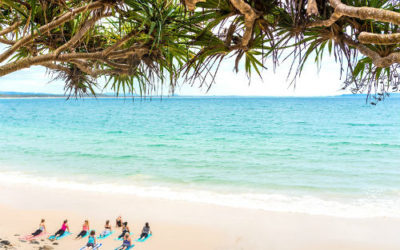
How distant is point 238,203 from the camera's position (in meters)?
5.84

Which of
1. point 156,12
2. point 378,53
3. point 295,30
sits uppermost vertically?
point 156,12

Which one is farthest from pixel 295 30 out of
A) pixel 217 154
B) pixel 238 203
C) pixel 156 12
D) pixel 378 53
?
pixel 217 154

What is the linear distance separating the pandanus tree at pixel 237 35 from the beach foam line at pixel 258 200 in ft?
12.5

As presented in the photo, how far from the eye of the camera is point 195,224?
15.1 feet

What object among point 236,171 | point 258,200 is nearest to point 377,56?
point 258,200

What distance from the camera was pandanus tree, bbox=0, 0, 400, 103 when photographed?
137 centimetres

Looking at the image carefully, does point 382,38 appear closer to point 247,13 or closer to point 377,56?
point 377,56

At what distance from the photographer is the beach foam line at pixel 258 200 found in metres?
5.32

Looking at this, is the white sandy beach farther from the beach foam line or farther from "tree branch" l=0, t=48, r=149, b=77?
"tree branch" l=0, t=48, r=149, b=77

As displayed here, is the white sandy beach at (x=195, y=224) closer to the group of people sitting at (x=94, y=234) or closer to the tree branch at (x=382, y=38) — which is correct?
the group of people sitting at (x=94, y=234)

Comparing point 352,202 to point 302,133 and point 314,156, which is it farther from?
point 302,133

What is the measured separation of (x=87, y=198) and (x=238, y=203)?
8.94ft

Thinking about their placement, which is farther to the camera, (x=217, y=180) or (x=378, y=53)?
(x=217, y=180)

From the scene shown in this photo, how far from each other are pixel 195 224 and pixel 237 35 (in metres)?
3.39
